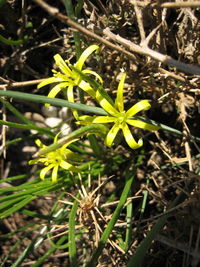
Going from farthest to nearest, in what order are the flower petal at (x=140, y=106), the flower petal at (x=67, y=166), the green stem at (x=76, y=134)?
the flower petal at (x=67, y=166), the flower petal at (x=140, y=106), the green stem at (x=76, y=134)

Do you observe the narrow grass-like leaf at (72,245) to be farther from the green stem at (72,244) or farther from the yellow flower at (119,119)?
the yellow flower at (119,119)

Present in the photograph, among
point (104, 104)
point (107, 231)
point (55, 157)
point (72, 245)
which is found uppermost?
point (104, 104)

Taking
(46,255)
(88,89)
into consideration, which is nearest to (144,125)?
(88,89)

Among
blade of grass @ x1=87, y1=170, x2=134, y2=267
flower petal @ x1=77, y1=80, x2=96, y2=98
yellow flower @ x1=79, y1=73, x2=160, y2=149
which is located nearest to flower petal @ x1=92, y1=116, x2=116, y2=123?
yellow flower @ x1=79, y1=73, x2=160, y2=149

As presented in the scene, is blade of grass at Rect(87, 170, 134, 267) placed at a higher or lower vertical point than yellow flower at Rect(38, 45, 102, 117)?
lower

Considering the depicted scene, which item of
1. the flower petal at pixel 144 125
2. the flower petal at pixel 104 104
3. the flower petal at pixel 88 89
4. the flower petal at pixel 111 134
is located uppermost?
the flower petal at pixel 88 89

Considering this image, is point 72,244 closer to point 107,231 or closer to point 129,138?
point 107,231

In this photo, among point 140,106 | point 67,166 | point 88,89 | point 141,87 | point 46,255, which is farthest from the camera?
point 141,87

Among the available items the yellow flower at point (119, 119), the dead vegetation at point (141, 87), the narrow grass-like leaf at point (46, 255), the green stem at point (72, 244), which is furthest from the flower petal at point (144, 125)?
the narrow grass-like leaf at point (46, 255)

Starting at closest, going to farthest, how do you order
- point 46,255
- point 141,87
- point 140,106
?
point 140,106
point 46,255
point 141,87

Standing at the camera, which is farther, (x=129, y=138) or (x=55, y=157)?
(x=55, y=157)

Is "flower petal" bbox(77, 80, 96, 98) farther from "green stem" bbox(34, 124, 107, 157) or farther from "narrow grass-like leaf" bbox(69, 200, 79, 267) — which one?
"narrow grass-like leaf" bbox(69, 200, 79, 267)
